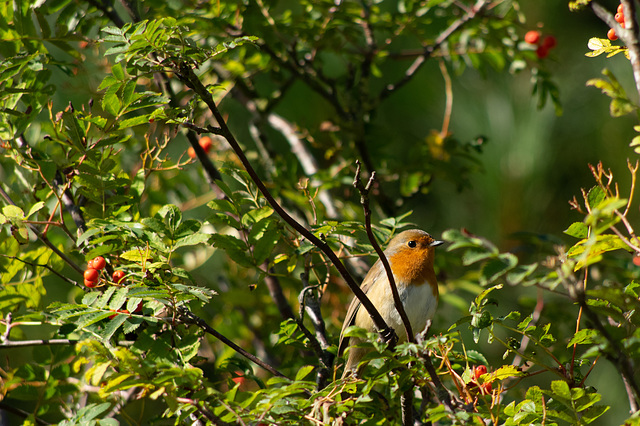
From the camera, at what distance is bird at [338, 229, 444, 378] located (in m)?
2.75

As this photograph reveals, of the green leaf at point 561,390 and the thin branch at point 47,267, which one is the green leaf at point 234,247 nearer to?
the thin branch at point 47,267

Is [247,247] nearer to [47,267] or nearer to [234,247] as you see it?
[234,247]

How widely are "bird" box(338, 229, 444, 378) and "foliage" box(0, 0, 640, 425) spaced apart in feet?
0.77

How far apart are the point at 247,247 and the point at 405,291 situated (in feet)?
2.93

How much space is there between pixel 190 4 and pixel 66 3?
59 centimetres

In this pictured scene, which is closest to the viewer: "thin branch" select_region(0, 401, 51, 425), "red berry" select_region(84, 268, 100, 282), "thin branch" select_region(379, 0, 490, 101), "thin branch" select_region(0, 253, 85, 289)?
"thin branch" select_region(0, 401, 51, 425)

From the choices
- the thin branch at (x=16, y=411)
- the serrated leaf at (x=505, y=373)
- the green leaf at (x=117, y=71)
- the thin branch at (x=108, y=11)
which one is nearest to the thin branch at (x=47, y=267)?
the thin branch at (x=16, y=411)

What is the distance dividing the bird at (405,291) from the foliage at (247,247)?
0.23 meters

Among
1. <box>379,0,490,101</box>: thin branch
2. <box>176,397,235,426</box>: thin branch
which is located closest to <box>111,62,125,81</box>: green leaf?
<box>176,397,235,426</box>: thin branch

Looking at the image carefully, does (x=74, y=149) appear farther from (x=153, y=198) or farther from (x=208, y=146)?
(x=208, y=146)

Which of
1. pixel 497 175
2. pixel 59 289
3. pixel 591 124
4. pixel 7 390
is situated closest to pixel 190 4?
pixel 7 390

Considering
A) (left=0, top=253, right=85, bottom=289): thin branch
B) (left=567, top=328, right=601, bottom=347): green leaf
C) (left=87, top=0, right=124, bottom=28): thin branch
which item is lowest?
(left=567, top=328, right=601, bottom=347): green leaf

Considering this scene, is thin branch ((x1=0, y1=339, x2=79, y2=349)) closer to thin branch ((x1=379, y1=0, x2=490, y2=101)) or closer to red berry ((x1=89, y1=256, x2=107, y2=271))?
red berry ((x1=89, y1=256, x2=107, y2=271))

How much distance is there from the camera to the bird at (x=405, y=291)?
2.75m
